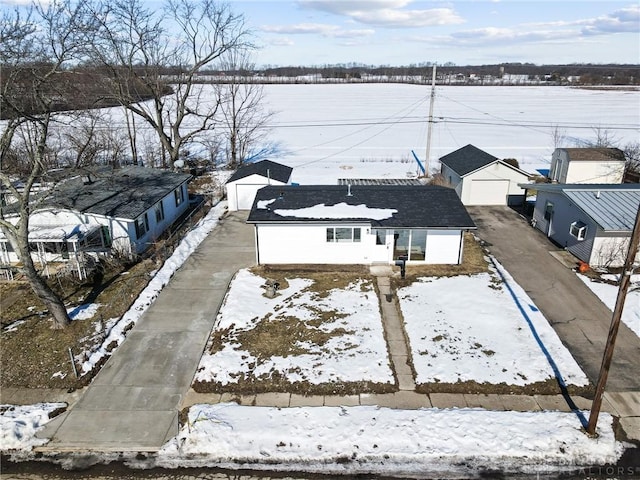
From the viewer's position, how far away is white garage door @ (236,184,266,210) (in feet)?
92.2

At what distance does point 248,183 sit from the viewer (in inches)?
1101

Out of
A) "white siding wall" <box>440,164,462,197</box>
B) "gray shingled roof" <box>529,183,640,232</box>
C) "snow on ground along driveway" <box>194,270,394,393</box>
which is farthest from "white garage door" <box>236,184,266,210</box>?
"gray shingled roof" <box>529,183,640,232</box>

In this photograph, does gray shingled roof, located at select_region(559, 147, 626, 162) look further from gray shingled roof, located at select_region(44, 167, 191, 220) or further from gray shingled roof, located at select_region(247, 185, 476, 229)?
gray shingled roof, located at select_region(44, 167, 191, 220)

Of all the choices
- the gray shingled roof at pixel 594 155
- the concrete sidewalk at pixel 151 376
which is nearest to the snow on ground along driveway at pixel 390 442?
the concrete sidewalk at pixel 151 376

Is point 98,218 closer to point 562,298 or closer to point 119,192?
point 119,192

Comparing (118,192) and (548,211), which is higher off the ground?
(118,192)

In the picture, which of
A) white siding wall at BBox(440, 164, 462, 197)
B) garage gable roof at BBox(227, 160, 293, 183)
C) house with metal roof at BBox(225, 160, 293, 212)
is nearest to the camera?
house with metal roof at BBox(225, 160, 293, 212)

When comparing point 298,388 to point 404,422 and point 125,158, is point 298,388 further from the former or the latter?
point 125,158

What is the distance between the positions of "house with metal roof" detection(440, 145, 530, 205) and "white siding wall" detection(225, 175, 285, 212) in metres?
12.1

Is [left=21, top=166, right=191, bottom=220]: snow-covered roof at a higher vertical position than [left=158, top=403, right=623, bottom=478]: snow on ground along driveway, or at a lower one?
higher

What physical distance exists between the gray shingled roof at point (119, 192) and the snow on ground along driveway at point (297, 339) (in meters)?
7.64

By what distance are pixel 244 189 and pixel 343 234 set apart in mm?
10492

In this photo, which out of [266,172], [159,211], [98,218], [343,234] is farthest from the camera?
[266,172]

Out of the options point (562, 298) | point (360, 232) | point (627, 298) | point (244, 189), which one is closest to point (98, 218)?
point (244, 189)
